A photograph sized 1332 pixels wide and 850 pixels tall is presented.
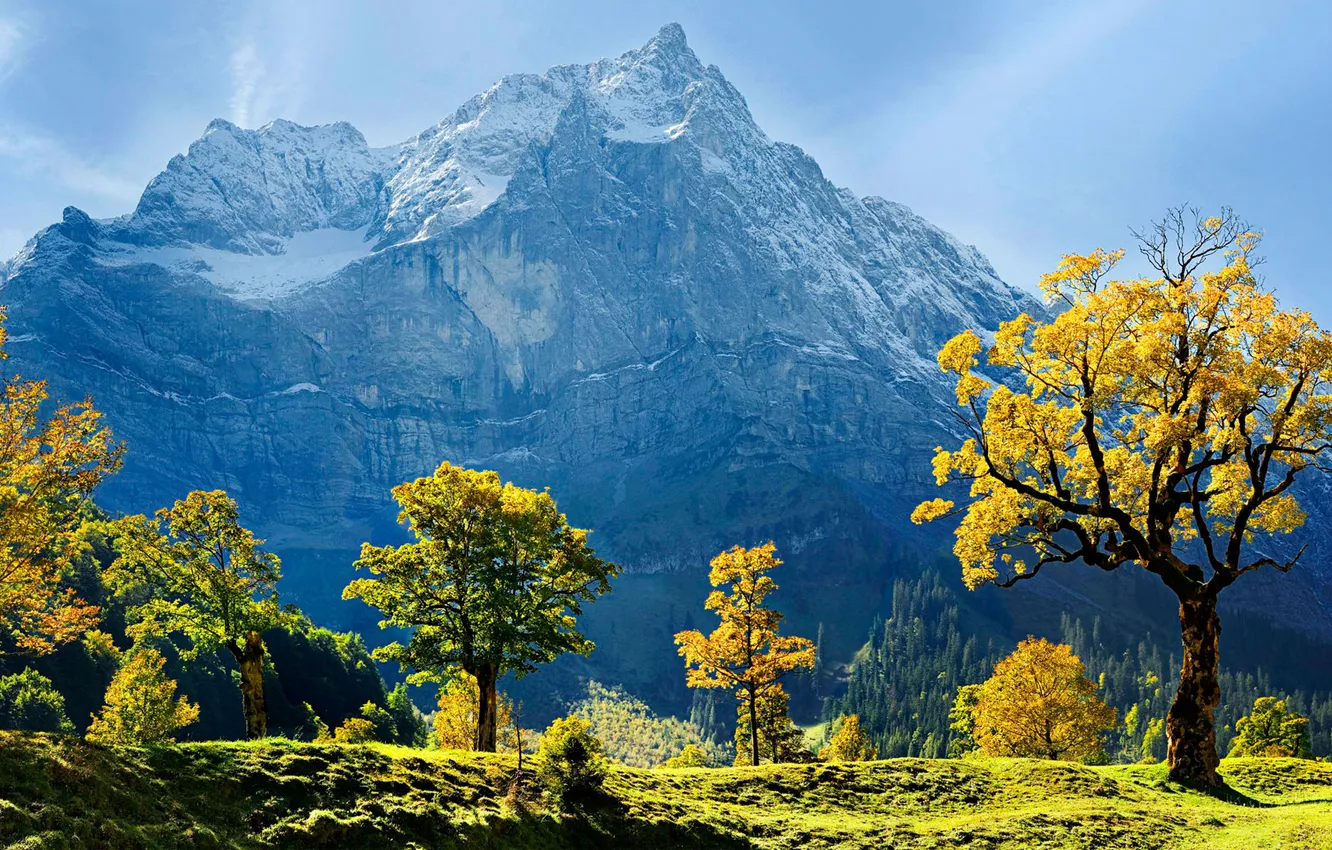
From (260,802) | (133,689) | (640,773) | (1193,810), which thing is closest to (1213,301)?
(1193,810)

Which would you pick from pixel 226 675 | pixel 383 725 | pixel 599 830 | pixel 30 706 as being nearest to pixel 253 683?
pixel 599 830

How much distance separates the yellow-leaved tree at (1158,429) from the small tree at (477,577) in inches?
672

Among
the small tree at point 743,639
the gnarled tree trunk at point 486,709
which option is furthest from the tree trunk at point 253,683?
the small tree at point 743,639

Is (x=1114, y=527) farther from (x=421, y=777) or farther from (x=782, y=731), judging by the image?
(x=782, y=731)

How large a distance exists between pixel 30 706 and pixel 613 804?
97.2 metres

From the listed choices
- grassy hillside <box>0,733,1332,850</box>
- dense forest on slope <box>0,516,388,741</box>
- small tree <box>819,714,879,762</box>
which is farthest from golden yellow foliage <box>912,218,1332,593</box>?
dense forest on slope <box>0,516,388,741</box>

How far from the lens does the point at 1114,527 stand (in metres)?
33.4

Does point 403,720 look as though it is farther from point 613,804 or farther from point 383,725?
point 613,804

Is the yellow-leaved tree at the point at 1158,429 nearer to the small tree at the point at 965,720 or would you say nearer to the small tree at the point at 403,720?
the small tree at the point at 965,720

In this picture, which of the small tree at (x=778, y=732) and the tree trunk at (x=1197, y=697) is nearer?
the tree trunk at (x=1197, y=697)

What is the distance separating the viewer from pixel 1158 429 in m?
29.3

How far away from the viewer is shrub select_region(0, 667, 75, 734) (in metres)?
94.6

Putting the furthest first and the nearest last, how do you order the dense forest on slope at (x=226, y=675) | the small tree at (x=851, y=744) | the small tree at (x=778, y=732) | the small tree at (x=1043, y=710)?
the dense forest on slope at (x=226, y=675)
the small tree at (x=851, y=744)
the small tree at (x=778, y=732)
the small tree at (x=1043, y=710)

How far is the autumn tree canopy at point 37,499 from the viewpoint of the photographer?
2822cm
